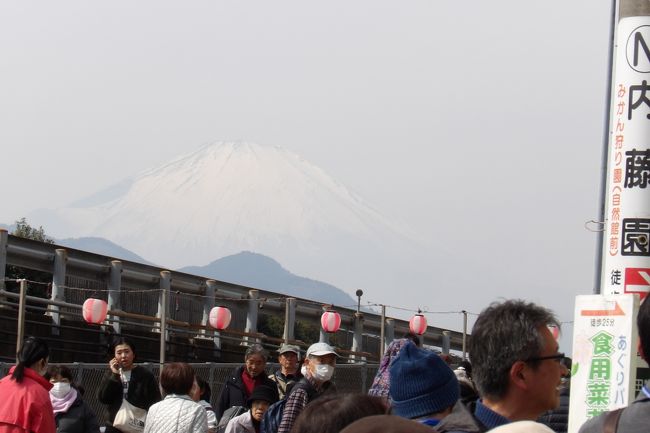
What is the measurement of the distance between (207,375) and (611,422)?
1394cm

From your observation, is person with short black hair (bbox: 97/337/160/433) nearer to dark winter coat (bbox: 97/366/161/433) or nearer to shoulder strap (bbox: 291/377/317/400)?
dark winter coat (bbox: 97/366/161/433)

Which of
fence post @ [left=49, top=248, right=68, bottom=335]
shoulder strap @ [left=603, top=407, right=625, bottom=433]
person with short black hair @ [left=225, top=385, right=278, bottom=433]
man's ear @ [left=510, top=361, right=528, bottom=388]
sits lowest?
person with short black hair @ [left=225, top=385, right=278, bottom=433]

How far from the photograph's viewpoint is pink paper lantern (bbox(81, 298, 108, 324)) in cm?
2033

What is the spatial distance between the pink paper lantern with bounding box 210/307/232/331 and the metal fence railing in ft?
10.2

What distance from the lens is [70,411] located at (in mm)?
10195

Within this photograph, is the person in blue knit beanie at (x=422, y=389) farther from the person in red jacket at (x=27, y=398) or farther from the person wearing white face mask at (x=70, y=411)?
the person wearing white face mask at (x=70, y=411)

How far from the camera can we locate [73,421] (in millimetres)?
10148

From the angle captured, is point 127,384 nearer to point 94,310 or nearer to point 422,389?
point 422,389

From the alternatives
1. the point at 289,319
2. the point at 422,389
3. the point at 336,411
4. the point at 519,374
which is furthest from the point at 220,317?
the point at 336,411

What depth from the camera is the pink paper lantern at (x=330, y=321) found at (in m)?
26.0

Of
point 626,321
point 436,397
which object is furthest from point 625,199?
point 436,397

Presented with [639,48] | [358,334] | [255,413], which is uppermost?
[639,48]

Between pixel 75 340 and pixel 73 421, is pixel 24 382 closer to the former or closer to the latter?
pixel 73 421

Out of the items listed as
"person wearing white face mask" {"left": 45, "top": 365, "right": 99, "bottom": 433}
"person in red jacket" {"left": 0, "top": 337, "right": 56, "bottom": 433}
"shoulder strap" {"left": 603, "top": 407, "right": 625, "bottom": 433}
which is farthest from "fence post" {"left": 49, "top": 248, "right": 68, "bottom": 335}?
"shoulder strap" {"left": 603, "top": 407, "right": 625, "bottom": 433}
